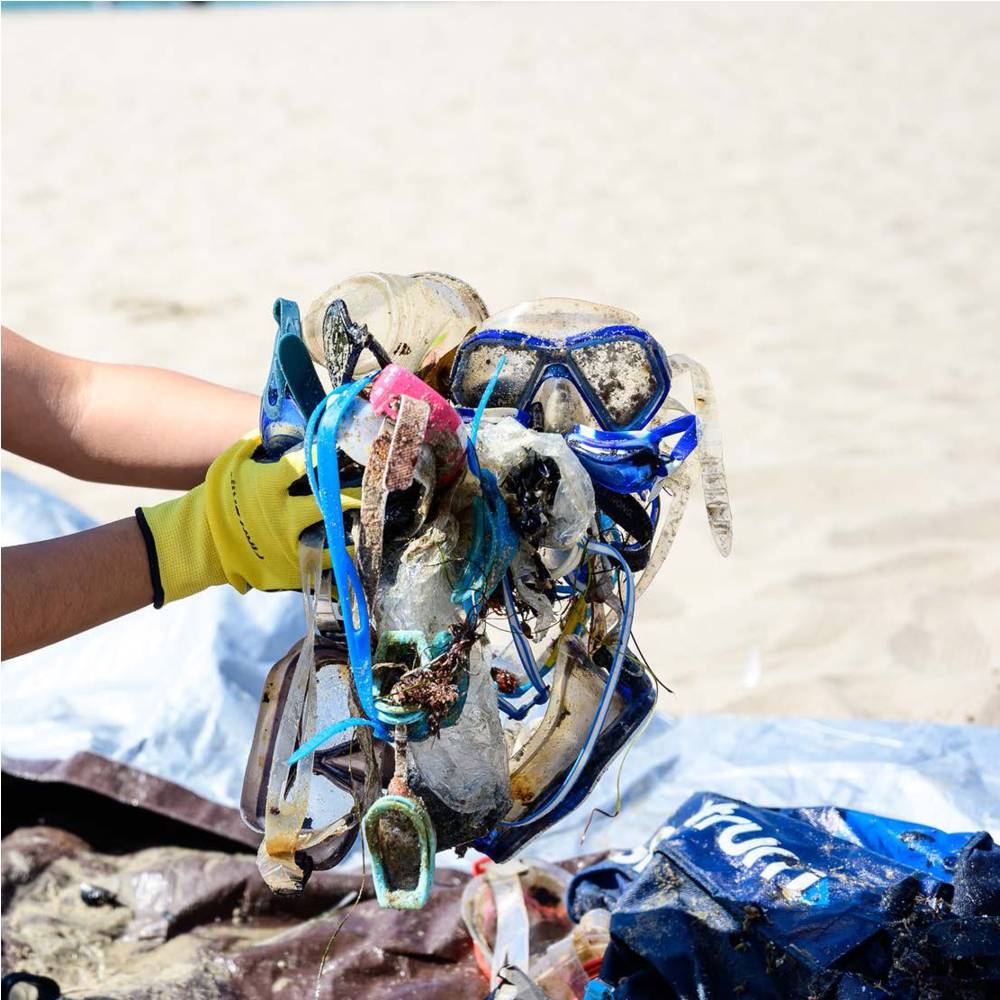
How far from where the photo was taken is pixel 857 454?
3695mm

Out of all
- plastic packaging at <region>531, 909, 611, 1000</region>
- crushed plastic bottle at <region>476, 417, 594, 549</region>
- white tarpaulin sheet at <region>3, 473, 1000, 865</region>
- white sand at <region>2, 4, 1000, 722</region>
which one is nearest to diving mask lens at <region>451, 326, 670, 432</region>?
crushed plastic bottle at <region>476, 417, 594, 549</region>

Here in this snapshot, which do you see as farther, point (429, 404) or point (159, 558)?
point (159, 558)

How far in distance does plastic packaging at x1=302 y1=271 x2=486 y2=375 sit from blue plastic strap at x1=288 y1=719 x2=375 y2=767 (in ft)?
1.32

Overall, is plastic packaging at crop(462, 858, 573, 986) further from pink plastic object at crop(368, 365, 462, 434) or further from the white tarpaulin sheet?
pink plastic object at crop(368, 365, 462, 434)

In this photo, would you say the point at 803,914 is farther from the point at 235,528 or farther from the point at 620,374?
the point at 235,528

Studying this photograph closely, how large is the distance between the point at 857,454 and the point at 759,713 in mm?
1372

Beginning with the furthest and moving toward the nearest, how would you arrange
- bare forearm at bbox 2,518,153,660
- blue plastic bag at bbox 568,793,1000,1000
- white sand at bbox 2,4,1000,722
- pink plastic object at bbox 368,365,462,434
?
white sand at bbox 2,4,1000,722
blue plastic bag at bbox 568,793,1000,1000
bare forearm at bbox 2,518,153,660
pink plastic object at bbox 368,365,462,434

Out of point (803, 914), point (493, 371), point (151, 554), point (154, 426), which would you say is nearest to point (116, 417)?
point (154, 426)

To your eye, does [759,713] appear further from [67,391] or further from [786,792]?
[67,391]

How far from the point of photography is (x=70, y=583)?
130cm

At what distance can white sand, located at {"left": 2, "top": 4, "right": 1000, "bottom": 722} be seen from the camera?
2.97 m

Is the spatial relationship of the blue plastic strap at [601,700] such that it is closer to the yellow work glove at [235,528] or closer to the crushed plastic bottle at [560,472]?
the crushed plastic bottle at [560,472]

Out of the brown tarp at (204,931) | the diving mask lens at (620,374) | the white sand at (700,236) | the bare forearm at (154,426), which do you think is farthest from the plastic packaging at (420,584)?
the white sand at (700,236)

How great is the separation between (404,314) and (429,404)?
1.07 feet
